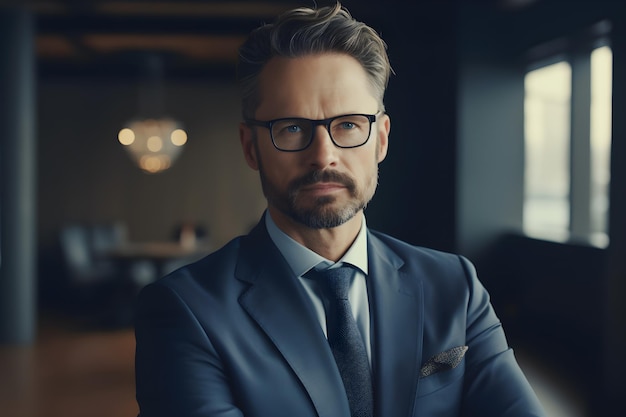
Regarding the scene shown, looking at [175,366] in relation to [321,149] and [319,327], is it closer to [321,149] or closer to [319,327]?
[319,327]

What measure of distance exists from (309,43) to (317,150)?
17cm

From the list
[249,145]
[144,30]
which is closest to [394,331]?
[249,145]

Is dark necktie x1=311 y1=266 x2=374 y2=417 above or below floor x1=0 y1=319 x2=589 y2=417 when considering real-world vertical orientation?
above

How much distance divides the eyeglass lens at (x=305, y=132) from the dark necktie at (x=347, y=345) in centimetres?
25

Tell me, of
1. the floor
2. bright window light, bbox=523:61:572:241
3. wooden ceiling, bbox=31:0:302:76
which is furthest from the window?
wooden ceiling, bbox=31:0:302:76

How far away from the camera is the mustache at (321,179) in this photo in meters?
1.15

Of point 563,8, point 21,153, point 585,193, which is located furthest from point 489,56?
point 21,153

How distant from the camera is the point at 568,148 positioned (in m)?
7.20

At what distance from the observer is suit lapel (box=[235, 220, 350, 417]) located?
1.20m

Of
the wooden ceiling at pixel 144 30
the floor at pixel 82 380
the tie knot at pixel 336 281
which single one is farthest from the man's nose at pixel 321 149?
the wooden ceiling at pixel 144 30

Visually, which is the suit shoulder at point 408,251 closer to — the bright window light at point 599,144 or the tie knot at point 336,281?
the tie knot at point 336,281

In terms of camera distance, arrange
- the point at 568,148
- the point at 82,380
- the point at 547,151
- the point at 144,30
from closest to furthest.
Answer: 1. the point at 82,380
2. the point at 568,148
3. the point at 547,151
4. the point at 144,30

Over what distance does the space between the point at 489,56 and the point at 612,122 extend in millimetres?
2687

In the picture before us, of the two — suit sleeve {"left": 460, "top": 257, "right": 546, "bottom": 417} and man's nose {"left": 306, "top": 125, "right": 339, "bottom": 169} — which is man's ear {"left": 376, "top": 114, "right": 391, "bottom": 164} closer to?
man's nose {"left": 306, "top": 125, "right": 339, "bottom": 169}
